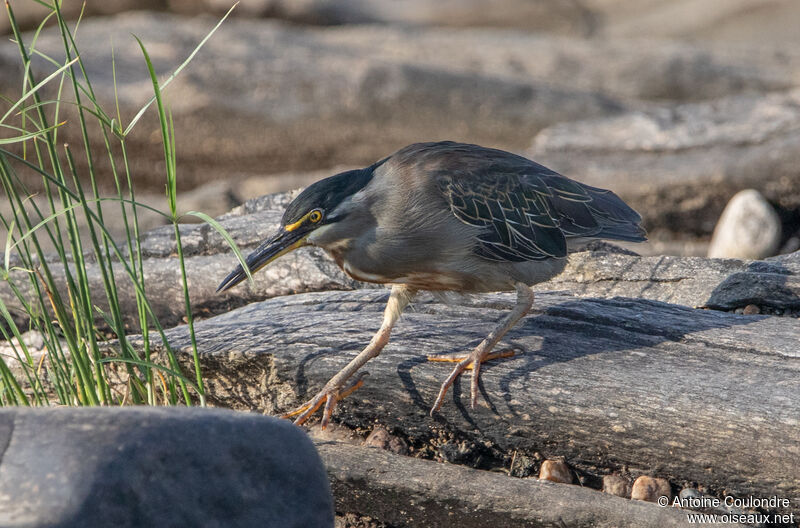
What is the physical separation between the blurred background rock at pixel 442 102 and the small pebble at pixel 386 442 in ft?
12.4

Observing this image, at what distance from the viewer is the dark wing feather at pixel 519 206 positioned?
3359 mm

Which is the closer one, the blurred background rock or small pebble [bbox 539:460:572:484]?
small pebble [bbox 539:460:572:484]

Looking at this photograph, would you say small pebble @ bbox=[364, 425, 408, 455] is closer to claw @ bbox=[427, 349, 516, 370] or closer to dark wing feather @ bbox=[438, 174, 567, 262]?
claw @ bbox=[427, 349, 516, 370]

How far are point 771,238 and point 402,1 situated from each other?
6.87 metres

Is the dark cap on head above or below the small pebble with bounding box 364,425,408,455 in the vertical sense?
above

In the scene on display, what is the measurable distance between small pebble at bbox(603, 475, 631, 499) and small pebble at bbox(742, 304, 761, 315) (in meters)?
1.30

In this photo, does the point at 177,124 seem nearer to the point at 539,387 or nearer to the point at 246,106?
the point at 246,106

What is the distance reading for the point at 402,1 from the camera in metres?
11.5

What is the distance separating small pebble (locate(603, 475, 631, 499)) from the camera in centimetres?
289

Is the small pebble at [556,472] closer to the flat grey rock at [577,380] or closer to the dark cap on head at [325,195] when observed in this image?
the flat grey rock at [577,380]

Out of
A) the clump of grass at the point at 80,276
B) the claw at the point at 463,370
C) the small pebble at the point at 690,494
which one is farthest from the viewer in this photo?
the claw at the point at 463,370

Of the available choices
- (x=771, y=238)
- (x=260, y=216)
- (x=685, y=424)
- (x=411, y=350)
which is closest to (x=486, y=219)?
(x=411, y=350)

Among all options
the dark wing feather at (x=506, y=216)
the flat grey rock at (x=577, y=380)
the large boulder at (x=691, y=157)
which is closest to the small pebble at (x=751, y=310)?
the flat grey rock at (x=577, y=380)

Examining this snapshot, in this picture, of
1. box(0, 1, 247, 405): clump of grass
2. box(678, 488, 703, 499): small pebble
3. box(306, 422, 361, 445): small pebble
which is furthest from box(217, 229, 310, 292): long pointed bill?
box(678, 488, 703, 499): small pebble
